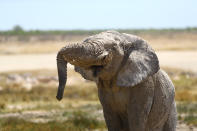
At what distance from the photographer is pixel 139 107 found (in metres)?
8.70

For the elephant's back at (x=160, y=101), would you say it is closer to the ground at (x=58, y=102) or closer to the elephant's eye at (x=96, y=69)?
the elephant's eye at (x=96, y=69)

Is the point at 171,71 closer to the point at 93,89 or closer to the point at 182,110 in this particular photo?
the point at 93,89

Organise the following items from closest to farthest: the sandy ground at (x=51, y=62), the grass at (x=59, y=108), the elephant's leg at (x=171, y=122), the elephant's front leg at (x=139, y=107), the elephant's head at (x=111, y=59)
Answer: the elephant's head at (x=111, y=59)
the elephant's front leg at (x=139, y=107)
the elephant's leg at (x=171, y=122)
the grass at (x=59, y=108)
the sandy ground at (x=51, y=62)

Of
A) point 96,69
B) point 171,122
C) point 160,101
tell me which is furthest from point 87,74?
point 171,122

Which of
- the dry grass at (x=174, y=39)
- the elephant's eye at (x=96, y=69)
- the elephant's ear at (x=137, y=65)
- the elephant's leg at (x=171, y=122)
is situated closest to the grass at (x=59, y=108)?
the elephant's leg at (x=171, y=122)

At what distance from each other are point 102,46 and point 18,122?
8736mm

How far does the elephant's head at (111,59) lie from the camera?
771 centimetres

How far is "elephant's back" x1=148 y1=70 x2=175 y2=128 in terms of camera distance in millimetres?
9109

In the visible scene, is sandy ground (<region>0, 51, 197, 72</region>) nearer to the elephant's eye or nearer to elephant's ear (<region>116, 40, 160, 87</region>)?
elephant's ear (<region>116, 40, 160, 87</region>)

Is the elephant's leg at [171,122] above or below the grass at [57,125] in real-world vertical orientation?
above

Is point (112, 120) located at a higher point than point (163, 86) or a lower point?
lower

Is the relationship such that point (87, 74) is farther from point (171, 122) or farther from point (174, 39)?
Result: point (174, 39)

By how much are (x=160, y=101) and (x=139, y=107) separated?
585mm

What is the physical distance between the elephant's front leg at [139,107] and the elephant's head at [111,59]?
0.26m
